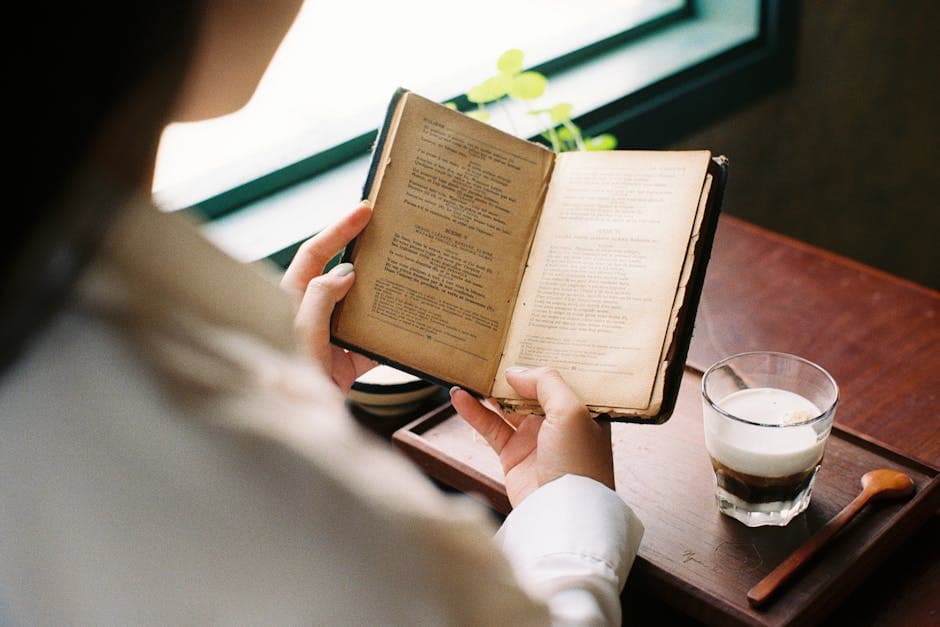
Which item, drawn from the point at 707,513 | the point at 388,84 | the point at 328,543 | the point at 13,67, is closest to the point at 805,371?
the point at 707,513

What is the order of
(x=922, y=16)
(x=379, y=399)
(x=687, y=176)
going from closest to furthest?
1. (x=687, y=176)
2. (x=379, y=399)
3. (x=922, y=16)

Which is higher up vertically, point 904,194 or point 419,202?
point 419,202

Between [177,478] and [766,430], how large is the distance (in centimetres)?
63

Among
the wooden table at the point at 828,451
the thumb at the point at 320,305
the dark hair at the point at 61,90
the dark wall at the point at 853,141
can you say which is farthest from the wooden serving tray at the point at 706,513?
the dark wall at the point at 853,141

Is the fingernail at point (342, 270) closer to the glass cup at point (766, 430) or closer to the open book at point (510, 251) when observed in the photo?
the open book at point (510, 251)

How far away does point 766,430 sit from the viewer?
0.99 metres

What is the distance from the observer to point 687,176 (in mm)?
1042

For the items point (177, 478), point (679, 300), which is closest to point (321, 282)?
point (679, 300)

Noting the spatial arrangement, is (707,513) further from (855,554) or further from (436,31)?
(436,31)

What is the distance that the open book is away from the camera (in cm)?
103

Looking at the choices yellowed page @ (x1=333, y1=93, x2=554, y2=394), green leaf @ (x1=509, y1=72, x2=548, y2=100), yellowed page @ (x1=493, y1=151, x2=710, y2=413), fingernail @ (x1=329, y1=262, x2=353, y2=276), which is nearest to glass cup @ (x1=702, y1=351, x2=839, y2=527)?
yellowed page @ (x1=493, y1=151, x2=710, y2=413)

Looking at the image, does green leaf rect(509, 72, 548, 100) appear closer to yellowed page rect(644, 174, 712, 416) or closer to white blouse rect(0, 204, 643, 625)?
yellowed page rect(644, 174, 712, 416)

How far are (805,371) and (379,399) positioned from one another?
0.54 metres

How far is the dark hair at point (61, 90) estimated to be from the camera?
19.3 inches
